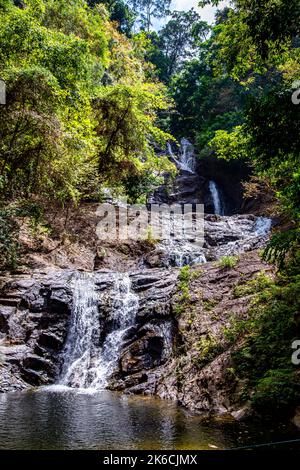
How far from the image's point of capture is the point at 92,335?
10.6 metres

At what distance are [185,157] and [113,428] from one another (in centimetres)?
2839

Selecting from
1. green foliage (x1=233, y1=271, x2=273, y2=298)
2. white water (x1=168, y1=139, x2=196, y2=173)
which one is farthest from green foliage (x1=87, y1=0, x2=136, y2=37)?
green foliage (x1=233, y1=271, x2=273, y2=298)

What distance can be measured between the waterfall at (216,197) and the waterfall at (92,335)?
645 inches

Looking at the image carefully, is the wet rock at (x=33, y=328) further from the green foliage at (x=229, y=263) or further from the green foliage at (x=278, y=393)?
the green foliage at (x=278, y=393)

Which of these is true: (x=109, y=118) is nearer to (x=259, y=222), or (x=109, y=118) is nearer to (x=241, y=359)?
(x=259, y=222)

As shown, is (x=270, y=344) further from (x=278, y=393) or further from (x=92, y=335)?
(x=92, y=335)

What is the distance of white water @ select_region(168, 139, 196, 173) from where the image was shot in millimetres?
30383

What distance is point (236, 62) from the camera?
9.92 metres

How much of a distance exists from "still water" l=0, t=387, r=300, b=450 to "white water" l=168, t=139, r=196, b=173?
24.7 m

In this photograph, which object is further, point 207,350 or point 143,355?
point 143,355

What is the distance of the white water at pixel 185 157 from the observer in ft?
99.7

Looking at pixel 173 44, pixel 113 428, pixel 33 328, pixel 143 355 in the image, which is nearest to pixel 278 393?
pixel 113 428

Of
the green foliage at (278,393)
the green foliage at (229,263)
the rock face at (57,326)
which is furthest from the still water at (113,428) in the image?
the green foliage at (229,263)
